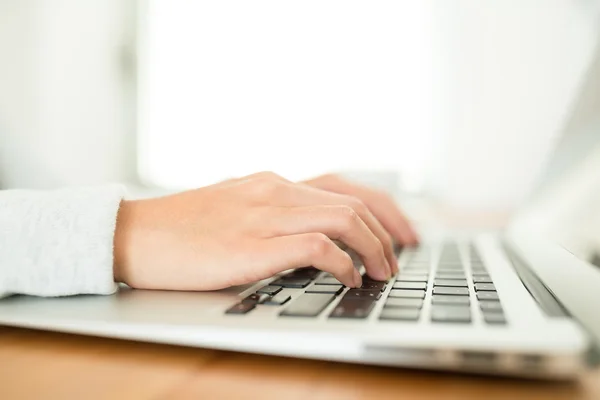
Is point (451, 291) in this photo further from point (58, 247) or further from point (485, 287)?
point (58, 247)

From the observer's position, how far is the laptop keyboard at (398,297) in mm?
329

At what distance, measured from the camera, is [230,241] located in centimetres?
44

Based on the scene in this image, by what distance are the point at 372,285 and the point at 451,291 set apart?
6cm

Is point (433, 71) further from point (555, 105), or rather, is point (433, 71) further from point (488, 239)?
point (488, 239)

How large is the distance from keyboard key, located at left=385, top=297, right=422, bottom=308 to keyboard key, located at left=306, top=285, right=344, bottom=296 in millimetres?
49

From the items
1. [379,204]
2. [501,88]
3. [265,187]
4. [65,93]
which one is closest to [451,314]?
[265,187]

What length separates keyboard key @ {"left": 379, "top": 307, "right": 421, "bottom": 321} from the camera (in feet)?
1.05

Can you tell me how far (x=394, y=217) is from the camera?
0.77 metres

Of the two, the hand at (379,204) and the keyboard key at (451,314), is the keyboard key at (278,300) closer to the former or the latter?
the keyboard key at (451,314)

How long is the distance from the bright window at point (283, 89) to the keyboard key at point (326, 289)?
49.6 inches

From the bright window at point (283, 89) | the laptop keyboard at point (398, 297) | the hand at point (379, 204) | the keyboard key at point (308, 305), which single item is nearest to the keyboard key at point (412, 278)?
the laptop keyboard at point (398, 297)

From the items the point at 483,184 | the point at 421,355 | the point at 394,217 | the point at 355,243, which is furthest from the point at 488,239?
the point at 483,184

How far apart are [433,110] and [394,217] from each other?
100 cm

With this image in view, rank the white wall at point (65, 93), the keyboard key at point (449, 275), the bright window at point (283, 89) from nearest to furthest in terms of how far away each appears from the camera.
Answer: the keyboard key at point (449, 275) → the white wall at point (65, 93) → the bright window at point (283, 89)
